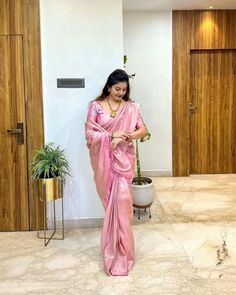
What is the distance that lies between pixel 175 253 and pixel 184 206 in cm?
132

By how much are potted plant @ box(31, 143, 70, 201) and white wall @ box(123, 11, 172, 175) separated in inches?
108

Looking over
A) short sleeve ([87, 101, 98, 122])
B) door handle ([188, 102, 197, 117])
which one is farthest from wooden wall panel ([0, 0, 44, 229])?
door handle ([188, 102, 197, 117])

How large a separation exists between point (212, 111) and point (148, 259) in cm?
364

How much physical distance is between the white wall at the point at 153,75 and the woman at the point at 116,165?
2971 millimetres

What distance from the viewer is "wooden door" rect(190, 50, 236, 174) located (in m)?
5.87

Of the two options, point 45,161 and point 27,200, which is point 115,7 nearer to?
point 45,161

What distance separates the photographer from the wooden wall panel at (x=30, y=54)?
3354mm

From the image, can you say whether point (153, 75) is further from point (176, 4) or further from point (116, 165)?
point (116, 165)

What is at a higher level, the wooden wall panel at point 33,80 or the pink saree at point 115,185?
the wooden wall panel at point 33,80

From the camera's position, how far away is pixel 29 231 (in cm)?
357

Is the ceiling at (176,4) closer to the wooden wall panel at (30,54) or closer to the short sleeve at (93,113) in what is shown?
the wooden wall panel at (30,54)

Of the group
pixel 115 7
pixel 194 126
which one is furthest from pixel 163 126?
pixel 115 7

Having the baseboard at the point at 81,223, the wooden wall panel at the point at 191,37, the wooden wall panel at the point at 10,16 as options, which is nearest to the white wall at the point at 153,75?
the wooden wall panel at the point at 191,37

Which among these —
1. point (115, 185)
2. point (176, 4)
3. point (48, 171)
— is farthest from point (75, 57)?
point (176, 4)
